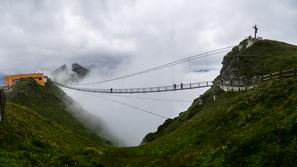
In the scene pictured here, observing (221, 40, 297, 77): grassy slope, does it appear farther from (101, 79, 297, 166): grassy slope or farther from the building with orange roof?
the building with orange roof

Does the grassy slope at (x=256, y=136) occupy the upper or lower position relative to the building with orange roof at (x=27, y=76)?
lower

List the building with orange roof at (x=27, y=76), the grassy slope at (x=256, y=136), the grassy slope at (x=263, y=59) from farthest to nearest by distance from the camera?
the building with orange roof at (x=27, y=76), the grassy slope at (x=263, y=59), the grassy slope at (x=256, y=136)

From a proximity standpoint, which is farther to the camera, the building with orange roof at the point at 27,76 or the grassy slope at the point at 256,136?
the building with orange roof at the point at 27,76

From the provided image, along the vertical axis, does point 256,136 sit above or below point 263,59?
below

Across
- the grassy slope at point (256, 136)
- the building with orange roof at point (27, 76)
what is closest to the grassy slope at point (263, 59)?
the grassy slope at point (256, 136)

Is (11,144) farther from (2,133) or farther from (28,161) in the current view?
(28,161)

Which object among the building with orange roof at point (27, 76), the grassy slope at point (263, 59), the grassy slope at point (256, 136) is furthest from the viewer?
the building with orange roof at point (27, 76)

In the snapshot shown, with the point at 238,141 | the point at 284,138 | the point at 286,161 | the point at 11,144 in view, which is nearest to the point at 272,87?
the point at 238,141

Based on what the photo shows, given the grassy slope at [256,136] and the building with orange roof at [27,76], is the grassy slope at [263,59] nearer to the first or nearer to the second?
the grassy slope at [256,136]

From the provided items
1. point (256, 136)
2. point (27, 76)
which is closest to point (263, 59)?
point (256, 136)

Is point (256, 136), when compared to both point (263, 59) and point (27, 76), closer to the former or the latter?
point (263, 59)

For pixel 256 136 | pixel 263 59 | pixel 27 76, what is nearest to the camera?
pixel 256 136

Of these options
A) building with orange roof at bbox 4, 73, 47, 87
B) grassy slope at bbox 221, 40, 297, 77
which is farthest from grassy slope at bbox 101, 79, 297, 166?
building with orange roof at bbox 4, 73, 47, 87

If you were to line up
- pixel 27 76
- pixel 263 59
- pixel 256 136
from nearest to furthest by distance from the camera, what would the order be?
pixel 256 136 < pixel 263 59 < pixel 27 76
